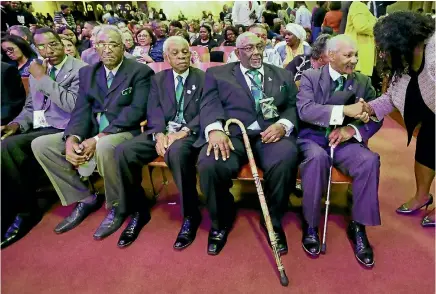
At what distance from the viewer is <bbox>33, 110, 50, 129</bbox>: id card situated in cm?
279

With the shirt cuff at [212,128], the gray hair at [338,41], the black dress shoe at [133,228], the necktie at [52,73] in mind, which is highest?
the gray hair at [338,41]

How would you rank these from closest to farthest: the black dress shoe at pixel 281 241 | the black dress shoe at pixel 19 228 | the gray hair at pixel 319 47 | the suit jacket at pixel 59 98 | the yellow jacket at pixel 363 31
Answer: the black dress shoe at pixel 281 241, the black dress shoe at pixel 19 228, the suit jacket at pixel 59 98, the gray hair at pixel 319 47, the yellow jacket at pixel 363 31

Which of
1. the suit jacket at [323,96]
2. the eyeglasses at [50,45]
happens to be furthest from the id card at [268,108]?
the eyeglasses at [50,45]

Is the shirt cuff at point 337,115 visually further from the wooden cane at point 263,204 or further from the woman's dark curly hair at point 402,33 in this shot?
the wooden cane at point 263,204

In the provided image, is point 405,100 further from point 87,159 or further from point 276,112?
point 87,159

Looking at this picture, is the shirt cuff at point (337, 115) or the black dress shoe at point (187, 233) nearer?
the shirt cuff at point (337, 115)

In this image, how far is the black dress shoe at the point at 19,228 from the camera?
2.43m

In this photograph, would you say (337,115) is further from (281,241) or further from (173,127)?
(173,127)

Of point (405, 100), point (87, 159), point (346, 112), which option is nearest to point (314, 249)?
point (346, 112)

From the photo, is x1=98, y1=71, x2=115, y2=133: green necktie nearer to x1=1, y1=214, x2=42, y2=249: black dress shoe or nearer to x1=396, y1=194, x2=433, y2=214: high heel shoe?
x1=1, y1=214, x2=42, y2=249: black dress shoe

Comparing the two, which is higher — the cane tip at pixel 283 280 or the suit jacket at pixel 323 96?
the suit jacket at pixel 323 96

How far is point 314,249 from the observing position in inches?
81.7

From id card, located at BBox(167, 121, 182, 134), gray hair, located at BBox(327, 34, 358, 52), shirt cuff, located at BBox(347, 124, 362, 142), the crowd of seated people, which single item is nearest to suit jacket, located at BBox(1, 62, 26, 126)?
the crowd of seated people

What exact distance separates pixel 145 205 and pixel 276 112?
119 centimetres
